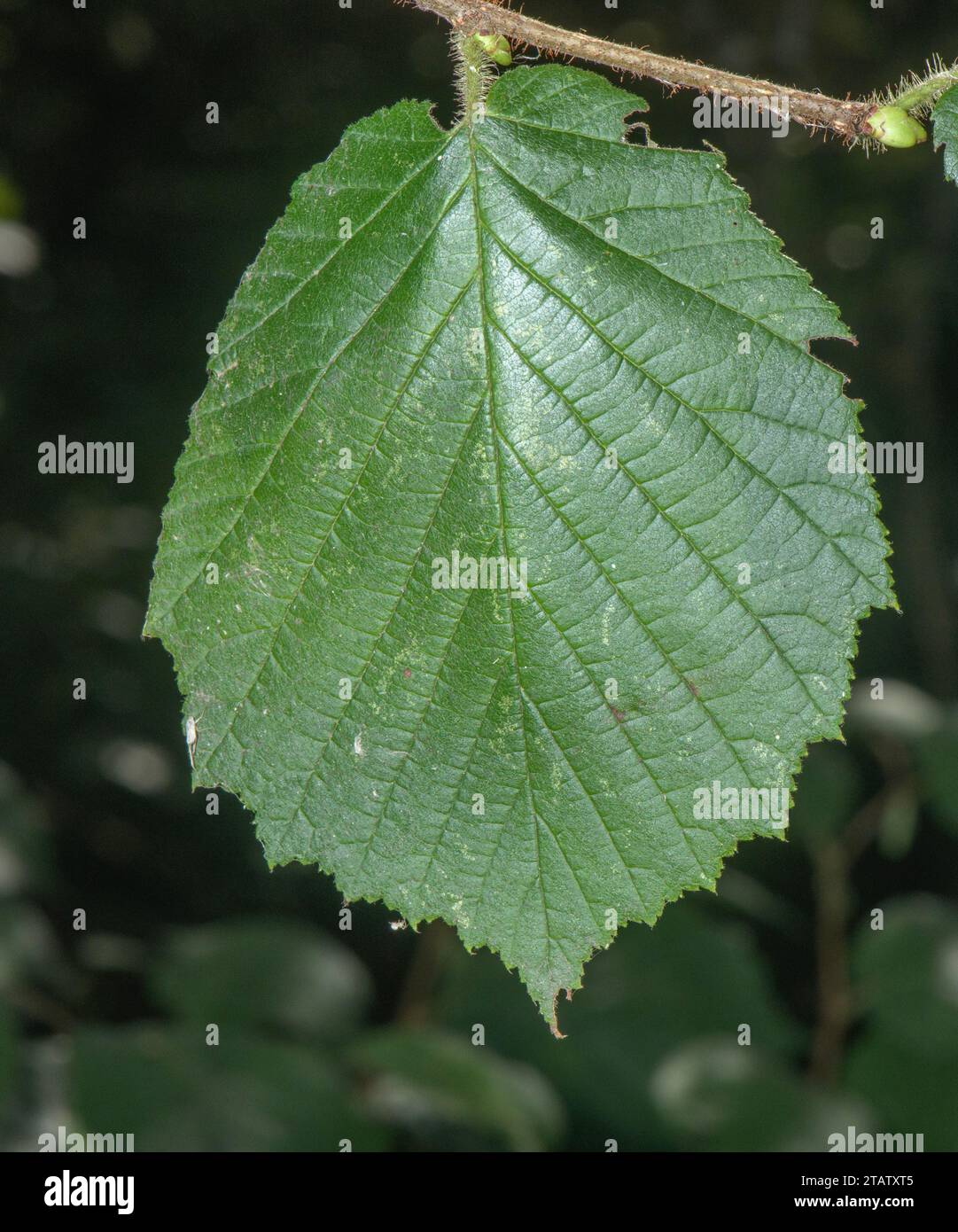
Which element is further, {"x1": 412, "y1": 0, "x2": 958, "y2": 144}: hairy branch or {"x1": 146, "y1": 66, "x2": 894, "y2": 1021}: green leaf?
{"x1": 146, "y1": 66, "x2": 894, "y2": 1021}: green leaf

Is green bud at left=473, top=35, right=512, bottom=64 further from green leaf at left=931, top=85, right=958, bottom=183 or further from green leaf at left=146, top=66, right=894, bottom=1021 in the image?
green leaf at left=931, top=85, right=958, bottom=183

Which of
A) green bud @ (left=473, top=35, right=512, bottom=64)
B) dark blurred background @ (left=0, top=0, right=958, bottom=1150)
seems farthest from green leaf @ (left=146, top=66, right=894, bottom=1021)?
dark blurred background @ (left=0, top=0, right=958, bottom=1150)

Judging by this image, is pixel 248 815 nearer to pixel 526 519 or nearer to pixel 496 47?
pixel 526 519

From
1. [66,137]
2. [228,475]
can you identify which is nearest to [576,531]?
[228,475]

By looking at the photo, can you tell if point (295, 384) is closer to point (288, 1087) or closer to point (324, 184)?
point (324, 184)

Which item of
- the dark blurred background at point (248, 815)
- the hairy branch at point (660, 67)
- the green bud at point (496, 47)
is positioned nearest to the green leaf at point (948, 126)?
the hairy branch at point (660, 67)

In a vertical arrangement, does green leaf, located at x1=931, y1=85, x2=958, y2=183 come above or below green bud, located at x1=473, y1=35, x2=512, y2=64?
below

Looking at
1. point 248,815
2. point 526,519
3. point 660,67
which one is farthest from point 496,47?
point 248,815

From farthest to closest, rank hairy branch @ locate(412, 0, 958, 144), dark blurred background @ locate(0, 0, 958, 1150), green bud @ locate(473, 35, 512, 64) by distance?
1. dark blurred background @ locate(0, 0, 958, 1150)
2. green bud @ locate(473, 35, 512, 64)
3. hairy branch @ locate(412, 0, 958, 144)

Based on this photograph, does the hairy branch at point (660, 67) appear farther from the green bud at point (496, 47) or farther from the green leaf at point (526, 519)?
the green leaf at point (526, 519)
